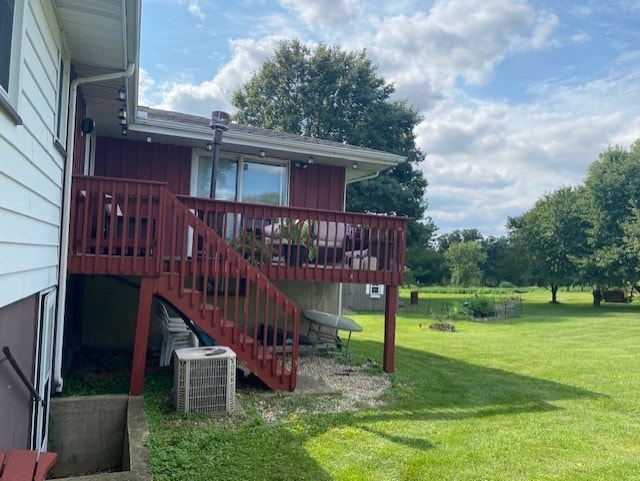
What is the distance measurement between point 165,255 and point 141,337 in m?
0.96

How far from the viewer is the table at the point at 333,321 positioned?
7227 millimetres

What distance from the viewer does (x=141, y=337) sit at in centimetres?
497

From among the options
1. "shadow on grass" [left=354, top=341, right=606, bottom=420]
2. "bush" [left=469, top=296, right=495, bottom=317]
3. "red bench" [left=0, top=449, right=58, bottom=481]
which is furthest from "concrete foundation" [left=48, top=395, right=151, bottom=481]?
"bush" [left=469, top=296, right=495, bottom=317]

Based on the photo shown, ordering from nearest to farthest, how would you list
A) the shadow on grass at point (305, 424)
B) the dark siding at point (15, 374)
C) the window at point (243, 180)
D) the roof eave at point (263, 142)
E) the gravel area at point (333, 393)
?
the dark siding at point (15, 374), the shadow on grass at point (305, 424), the gravel area at point (333, 393), the roof eave at point (263, 142), the window at point (243, 180)

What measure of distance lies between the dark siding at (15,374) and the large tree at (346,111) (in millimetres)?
16711

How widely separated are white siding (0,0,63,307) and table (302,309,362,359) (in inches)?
170

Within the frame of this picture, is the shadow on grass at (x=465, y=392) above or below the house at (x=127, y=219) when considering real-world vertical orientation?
below

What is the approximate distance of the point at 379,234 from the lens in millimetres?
6660

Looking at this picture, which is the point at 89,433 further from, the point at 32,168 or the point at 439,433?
the point at 439,433

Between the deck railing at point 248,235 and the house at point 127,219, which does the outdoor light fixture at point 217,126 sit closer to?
the house at point 127,219

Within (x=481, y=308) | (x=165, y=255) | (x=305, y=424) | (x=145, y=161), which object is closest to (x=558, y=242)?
(x=481, y=308)

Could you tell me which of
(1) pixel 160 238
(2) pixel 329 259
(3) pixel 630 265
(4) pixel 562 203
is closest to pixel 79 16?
(1) pixel 160 238

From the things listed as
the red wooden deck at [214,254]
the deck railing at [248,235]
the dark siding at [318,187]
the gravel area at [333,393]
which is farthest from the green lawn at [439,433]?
the dark siding at [318,187]

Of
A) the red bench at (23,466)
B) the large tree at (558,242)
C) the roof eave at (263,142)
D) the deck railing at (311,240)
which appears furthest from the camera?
the large tree at (558,242)
